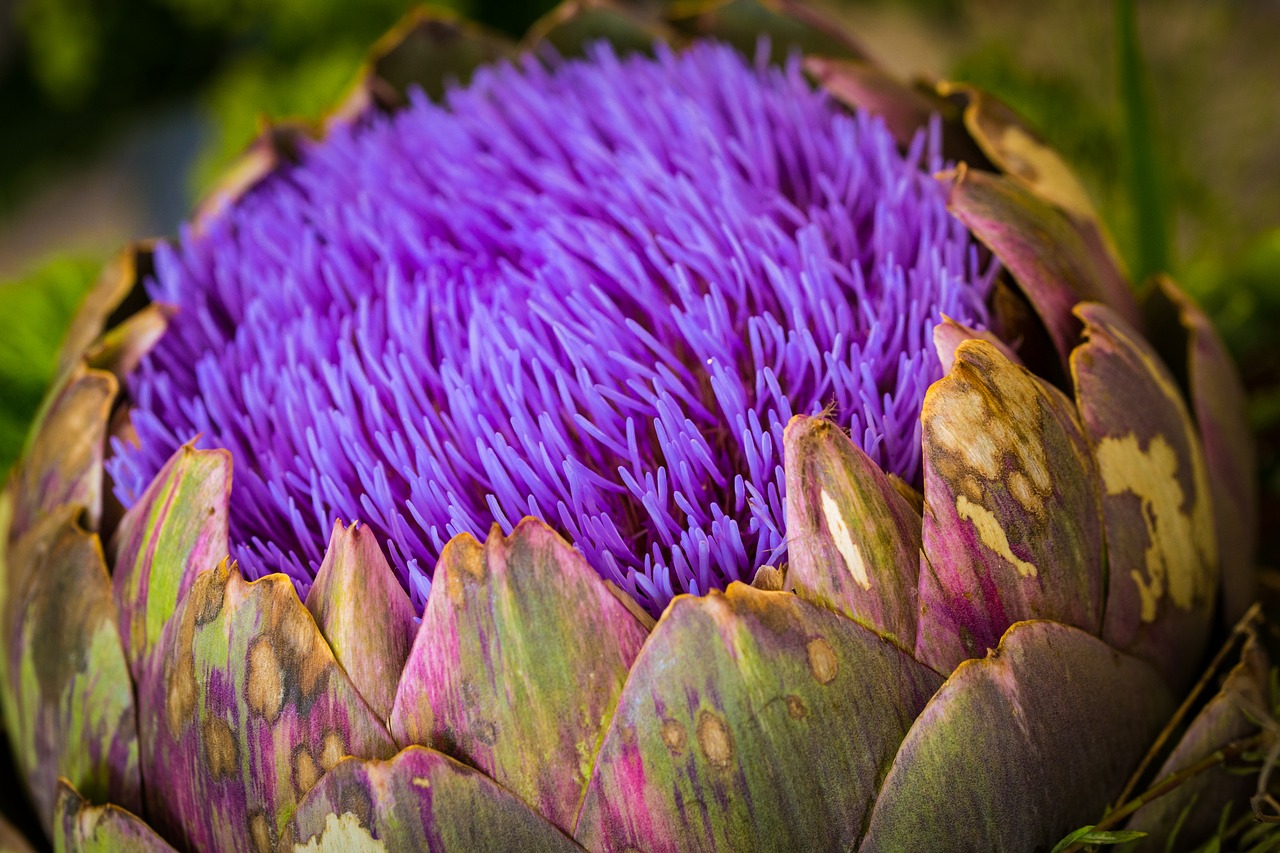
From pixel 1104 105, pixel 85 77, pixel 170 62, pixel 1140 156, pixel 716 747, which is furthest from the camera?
pixel 170 62

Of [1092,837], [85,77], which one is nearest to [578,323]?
[1092,837]

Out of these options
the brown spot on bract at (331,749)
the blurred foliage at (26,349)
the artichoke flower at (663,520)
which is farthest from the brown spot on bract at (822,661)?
the blurred foliage at (26,349)

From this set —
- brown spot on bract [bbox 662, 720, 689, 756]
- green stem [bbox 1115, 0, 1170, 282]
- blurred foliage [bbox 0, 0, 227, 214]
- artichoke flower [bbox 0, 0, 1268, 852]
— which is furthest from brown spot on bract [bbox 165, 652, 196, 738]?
blurred foliage [bbox 0, 0, 227, 214]

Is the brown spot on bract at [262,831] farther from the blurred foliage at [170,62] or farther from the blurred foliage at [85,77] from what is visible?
the blurred foliage at [85,77]

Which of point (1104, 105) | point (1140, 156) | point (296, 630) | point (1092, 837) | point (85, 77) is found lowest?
point (1092, 837)

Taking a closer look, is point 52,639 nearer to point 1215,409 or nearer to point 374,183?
point 374,183

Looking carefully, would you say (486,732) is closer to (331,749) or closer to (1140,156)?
(331,749)

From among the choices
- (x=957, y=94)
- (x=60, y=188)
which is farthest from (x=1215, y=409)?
(x=60, y=188)

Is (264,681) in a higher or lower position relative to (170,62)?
lower

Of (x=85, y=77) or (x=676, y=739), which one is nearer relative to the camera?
(x=676, y=739)
